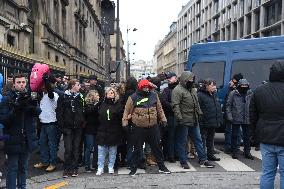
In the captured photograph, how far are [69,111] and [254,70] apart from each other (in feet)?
18.0

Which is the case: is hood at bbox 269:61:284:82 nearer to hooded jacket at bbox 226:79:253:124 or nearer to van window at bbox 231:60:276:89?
hooded jacket at bbox 226:79:253:124

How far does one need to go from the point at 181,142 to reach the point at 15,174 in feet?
12.5

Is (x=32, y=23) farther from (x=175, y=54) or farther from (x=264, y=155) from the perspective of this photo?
(x=175, y=54)

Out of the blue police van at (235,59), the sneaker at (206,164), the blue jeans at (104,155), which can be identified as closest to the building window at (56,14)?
the blue police van at (235,59)

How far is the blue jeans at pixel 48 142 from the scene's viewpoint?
7895 millimetres

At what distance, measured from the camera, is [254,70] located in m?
10.7

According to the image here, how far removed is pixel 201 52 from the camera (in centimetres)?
1205

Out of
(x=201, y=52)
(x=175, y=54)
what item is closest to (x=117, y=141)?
(x=201, y=52)

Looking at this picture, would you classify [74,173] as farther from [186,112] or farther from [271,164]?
[271,164]

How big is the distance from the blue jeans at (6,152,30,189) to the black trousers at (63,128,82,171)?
74.6 inches

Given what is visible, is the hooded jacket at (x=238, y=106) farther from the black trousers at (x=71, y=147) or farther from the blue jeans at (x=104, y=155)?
the black trousers at (x=71, y=147)

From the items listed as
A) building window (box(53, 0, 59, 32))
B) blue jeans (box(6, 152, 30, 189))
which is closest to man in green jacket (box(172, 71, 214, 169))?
blue jeans (box(6, 152, 30, 189))

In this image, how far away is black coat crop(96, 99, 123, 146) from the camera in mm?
7672

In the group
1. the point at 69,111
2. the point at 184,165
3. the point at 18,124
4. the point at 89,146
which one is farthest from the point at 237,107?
the point at 18,124
